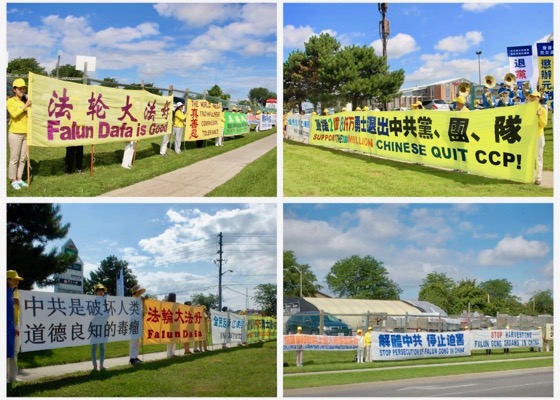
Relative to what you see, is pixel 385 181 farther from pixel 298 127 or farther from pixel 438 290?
pixel 438 290

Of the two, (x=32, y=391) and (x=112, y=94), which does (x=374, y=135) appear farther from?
(x=32, y=391)

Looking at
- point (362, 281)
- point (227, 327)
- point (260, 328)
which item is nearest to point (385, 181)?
point (227, 327)

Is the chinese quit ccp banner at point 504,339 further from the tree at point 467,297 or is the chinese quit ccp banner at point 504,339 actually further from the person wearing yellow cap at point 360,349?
the tree at point 467,297

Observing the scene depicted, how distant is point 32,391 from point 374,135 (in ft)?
32.0

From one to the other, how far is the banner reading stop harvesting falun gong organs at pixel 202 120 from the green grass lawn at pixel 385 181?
3.38 m

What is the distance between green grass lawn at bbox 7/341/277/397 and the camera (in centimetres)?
811

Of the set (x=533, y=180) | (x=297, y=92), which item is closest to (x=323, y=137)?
(x=297, y=92)

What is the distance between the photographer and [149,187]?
34.9 ft

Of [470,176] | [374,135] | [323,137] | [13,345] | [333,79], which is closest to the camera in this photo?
[13,345]

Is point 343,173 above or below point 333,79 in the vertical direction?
below

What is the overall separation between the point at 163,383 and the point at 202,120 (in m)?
9.93

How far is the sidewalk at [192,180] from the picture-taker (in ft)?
33.5

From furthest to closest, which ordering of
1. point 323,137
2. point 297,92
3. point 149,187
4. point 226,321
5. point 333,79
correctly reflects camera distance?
1. point 333,79
2. point 297,92
3. point 323,137
4. point 226,321
5. point 149,187

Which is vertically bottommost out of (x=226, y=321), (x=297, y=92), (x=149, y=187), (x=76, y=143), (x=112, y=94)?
(x=226, y=321)
